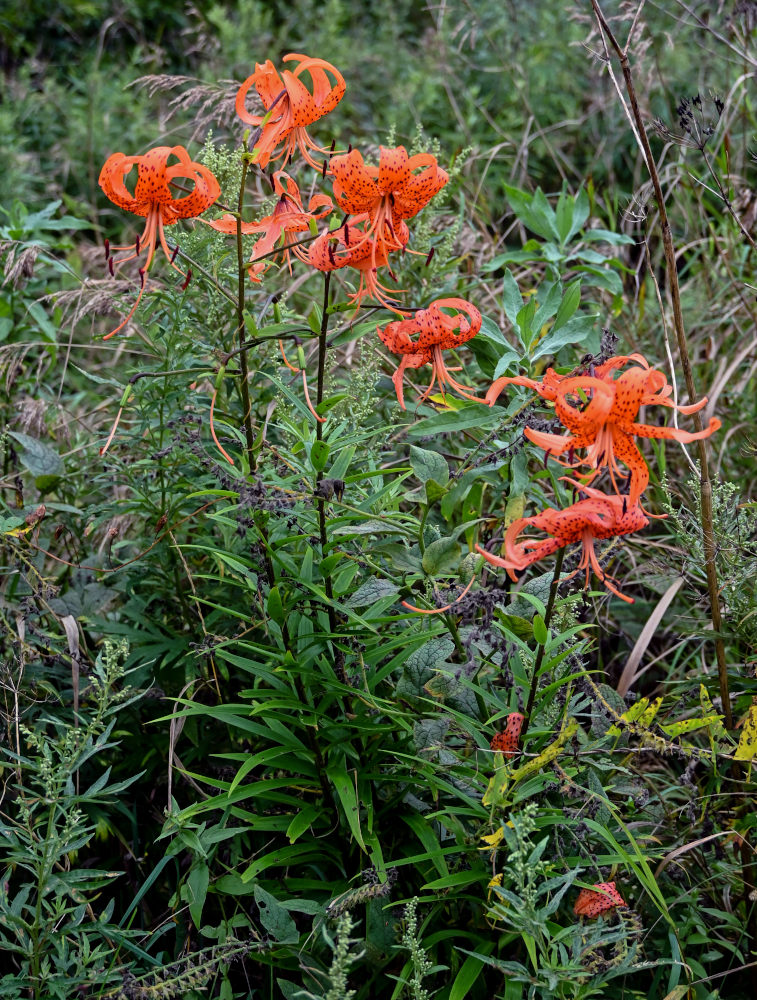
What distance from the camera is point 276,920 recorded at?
1219 millimetres

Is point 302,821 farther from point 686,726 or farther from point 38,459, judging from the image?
point 38,459

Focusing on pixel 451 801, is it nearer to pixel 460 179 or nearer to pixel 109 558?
pixel 109 558

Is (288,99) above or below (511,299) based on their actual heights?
above

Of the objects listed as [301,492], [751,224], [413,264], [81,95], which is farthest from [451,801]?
[81,95]

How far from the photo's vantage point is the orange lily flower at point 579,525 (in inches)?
37.1

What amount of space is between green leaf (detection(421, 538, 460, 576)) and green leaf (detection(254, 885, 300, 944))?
1.53ft

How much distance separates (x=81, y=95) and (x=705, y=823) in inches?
158

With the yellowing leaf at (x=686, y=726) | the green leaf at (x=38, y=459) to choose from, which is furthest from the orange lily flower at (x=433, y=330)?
the green leaf at (x=38, y=459)

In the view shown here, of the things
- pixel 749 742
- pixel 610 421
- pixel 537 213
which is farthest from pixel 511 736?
pixel 537 213

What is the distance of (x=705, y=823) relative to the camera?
1.40m

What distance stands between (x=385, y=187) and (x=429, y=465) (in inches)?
13.1

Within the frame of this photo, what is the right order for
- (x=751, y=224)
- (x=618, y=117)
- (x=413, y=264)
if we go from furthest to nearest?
(x=618, y=117), (x=751, y=224), (x=413, y=264)

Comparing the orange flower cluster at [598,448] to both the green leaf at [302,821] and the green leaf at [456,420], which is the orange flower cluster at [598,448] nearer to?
the green leaf at [456,420]

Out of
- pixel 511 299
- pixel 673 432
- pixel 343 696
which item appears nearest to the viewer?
pixel 673 432
